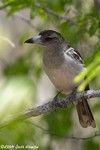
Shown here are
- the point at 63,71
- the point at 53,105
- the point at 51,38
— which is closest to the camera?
the point at 53,105

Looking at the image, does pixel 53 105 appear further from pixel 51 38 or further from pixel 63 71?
pixel 51 38

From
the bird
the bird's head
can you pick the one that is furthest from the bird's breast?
the bird's head

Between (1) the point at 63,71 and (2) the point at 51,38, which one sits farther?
(2) the point at 51,38

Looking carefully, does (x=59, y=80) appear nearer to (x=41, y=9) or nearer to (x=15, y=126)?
(x=41, y=9)

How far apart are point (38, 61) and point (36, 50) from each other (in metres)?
0.14

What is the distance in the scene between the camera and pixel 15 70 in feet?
17.7

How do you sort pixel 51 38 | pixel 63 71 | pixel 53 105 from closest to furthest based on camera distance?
pixel 53 105 → pixel 63 71 → pixel 51 38

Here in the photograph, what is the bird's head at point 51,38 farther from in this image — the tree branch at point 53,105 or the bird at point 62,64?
the tree branch at point 53,105

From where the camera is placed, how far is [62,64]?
434cm

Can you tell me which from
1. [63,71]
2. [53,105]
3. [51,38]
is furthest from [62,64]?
[53,105]

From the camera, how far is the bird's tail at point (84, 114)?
4.63 m

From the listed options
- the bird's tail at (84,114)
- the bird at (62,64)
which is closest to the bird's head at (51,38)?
the bird at (62,64)

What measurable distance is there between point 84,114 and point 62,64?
0.64 meters

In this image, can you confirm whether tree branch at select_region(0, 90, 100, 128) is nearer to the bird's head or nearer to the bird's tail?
the bird's tail
